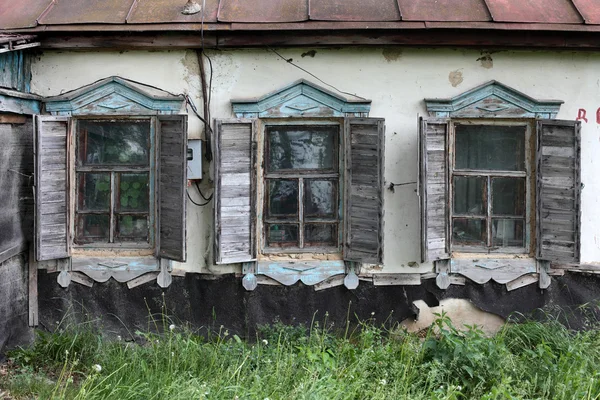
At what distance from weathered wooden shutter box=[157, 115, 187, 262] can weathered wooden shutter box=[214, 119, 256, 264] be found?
0.29 metres

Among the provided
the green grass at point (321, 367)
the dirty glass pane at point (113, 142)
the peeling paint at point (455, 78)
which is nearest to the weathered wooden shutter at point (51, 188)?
the dirty glass pane at point (113, 142)

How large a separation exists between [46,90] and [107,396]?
9.90 feet

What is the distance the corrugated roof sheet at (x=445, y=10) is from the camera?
17.9 ft

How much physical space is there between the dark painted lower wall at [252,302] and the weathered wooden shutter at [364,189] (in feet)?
1.35

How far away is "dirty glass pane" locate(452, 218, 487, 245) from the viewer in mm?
5770

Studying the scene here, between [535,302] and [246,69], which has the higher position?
[246,69]

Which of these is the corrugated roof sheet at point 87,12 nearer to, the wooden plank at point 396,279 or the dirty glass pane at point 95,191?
the dirty glass pane at point 95,191

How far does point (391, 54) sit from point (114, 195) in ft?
9.32

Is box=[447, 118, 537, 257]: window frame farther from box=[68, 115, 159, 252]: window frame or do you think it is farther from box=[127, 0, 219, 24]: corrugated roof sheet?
box=[68, 115, 159, 252]: window frame

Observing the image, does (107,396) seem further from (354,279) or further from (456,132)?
(456,132)

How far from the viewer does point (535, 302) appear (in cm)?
571

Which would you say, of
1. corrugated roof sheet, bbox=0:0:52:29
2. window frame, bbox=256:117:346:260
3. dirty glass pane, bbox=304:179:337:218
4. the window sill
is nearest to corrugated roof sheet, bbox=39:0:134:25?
corrugated roof sheet, bbox=0:0:52:29

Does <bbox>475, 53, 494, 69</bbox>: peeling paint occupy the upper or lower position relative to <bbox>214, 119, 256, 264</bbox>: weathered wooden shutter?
upper

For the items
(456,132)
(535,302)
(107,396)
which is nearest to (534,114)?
(456,132)
